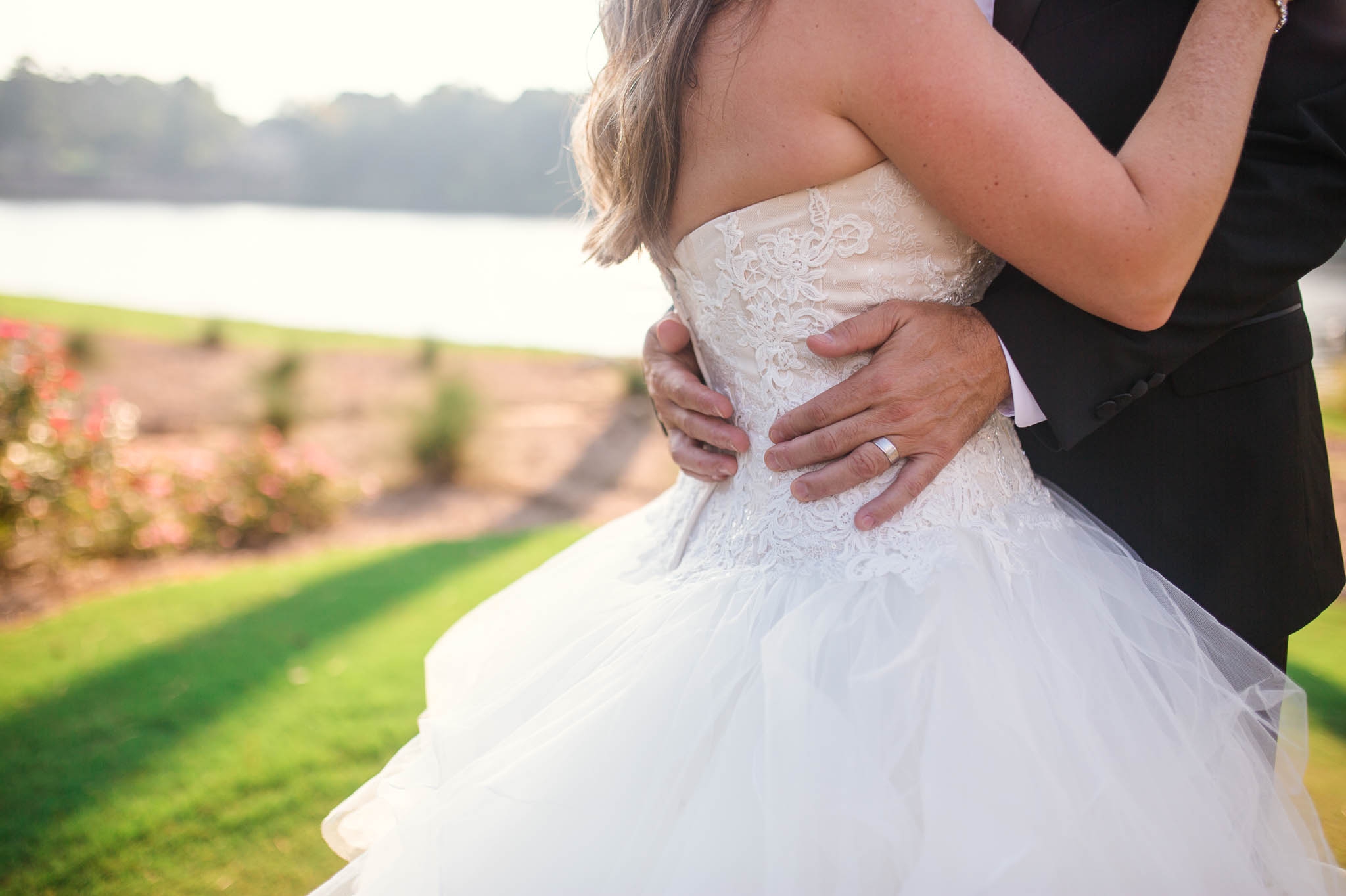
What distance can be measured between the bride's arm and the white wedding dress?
0.45 ft

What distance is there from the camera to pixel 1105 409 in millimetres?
1091

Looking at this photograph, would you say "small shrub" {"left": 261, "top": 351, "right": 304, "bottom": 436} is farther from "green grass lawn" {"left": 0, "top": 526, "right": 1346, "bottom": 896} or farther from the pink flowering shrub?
"green grass lawn" {"left": 0, "top": 526, "right": 1346, "bottom": 896}

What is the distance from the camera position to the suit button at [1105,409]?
42.9 inches

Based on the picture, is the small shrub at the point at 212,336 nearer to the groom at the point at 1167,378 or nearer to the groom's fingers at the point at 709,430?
the groom's fingers at the point at 709,430

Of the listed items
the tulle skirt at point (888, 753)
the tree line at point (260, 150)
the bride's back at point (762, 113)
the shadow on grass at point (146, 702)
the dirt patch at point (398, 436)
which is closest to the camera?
the tulle skirt at point (888, 753)

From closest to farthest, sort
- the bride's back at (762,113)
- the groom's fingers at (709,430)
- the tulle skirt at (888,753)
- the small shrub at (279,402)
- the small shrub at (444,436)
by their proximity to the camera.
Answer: the tulle skirt at (888,753)
the bride's back at (762,113)
the groom's fingers at (709,430)
the small shrub at (444,436)
the small shrub at (279,402)

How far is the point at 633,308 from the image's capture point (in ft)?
61.5

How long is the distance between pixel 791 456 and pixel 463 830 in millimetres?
655

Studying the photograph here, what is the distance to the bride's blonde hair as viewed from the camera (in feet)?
3.59

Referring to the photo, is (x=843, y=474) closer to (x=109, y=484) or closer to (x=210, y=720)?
(x=210, y=720)

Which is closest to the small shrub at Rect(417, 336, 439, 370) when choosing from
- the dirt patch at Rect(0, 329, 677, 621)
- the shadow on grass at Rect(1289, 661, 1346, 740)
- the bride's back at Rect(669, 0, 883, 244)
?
the dirt patch at Rect(0, 329, 677, 621)

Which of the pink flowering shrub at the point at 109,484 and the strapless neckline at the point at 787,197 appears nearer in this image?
the strapless neckline at the point at 787,197

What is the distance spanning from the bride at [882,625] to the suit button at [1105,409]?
0.12 m

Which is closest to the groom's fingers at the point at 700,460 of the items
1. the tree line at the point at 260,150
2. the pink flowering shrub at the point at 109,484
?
the pink flowering shrub at the point at 109,484
